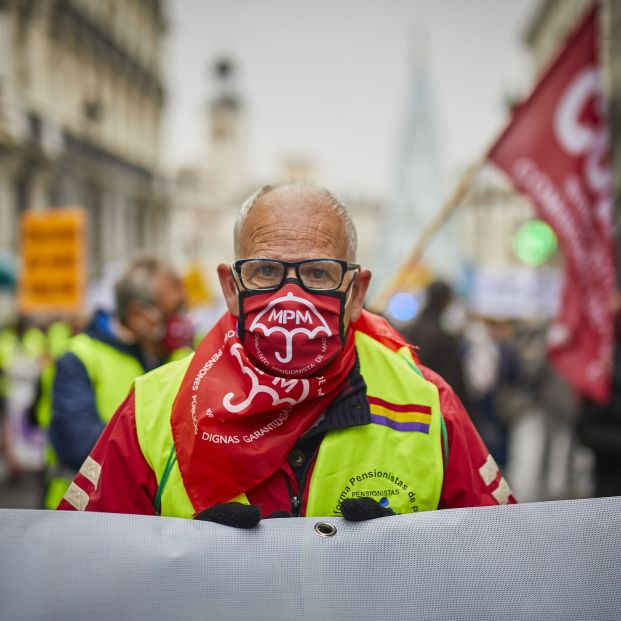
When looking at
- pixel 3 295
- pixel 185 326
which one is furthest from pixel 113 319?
pixel 3 295

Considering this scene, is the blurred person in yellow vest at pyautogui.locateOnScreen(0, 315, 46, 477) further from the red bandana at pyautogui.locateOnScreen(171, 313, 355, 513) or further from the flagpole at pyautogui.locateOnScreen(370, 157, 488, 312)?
the red bandana at pyautogui.locateOnScreen(171, 313, 355, 513)

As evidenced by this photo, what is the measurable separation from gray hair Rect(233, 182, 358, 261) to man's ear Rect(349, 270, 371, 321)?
51 millimetres

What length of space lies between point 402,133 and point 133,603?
17.5m

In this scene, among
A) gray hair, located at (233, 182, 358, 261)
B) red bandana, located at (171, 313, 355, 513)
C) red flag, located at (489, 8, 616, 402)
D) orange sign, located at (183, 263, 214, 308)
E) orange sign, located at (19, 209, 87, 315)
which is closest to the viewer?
red bandana, located at (171, 313, 355, 513)

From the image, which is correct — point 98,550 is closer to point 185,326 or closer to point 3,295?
Answer: point 185,326

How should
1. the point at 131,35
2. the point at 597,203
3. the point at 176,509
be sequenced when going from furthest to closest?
1. the point at 131,35
2. the point at 597,203
3. the point at 176,509

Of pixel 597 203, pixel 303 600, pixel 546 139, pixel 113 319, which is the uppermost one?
pixel 546 139

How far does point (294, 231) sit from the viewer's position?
1.57 metres

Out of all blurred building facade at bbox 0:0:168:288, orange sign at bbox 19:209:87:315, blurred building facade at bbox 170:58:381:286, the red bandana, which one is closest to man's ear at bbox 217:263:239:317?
the red bandana

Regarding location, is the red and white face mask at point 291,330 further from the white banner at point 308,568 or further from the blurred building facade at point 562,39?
the blurred building facade at point 562,39

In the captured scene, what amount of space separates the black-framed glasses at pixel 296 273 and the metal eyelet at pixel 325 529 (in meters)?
0.49

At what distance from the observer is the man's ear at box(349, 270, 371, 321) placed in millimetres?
1652

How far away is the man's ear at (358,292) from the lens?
1.65m

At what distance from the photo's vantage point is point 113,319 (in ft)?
10.3
